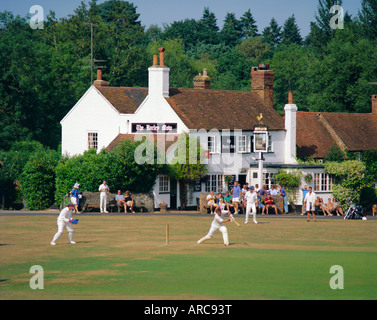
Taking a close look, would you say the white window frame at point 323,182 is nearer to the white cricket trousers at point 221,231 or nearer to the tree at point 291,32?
the white cricket trousers at point 221,231

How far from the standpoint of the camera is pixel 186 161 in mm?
48875

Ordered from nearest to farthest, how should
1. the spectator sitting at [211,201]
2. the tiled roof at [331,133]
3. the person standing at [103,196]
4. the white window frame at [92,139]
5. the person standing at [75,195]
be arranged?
1. the person standing at [75,195]
2. the person standing at [103,196]
3. the spectator sitting at [211,201]
4. the white window frame at [92,139]
5. the tiled roof at [331,133]

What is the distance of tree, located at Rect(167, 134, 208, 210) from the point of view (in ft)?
159

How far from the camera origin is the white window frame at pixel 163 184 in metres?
49.2

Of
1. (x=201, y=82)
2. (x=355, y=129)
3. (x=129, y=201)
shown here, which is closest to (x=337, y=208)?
(x=129, y=201)

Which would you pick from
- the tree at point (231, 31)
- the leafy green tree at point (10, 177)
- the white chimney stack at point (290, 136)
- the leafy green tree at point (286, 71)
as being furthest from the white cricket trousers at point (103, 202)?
the tree at point (231, 31)

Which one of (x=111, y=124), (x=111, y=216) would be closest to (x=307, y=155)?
(x=111, y=124)

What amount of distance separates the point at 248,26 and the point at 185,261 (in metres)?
124

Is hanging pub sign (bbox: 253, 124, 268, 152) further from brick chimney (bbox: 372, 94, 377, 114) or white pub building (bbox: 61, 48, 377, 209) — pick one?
brick chimney (bbox: 372, 94, 377, 114)

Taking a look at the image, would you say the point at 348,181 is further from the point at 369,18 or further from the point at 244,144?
the point at 369,18

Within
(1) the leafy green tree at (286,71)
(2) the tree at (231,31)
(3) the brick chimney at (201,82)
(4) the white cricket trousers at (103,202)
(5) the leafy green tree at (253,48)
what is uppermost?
(2) the tree at (231,31)

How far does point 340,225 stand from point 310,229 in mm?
2951

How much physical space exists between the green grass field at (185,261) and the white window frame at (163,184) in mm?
11926

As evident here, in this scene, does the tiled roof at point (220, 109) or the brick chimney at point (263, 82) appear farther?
the brick chimney at point (263, 82)
